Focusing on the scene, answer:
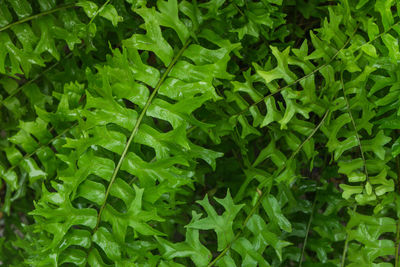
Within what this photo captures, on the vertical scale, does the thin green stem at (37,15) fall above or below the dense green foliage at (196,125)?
above

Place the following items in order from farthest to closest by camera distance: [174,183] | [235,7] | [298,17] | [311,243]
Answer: [298,17], [311,243], [235,7], [174,183]

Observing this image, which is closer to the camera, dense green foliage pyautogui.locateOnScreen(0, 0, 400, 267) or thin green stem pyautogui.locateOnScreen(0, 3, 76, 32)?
dense green foliage pyautogui.locateOnScreen(0, 0, 400, 267)

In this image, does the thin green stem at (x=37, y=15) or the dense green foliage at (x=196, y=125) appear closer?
the dense green foliage at (x=196, y=125)

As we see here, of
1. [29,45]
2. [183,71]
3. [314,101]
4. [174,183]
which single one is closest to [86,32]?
[29,45]

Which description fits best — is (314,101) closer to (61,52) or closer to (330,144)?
(330,144)

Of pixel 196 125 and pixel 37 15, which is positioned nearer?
pixel 196 125

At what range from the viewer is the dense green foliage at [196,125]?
31.9 inches

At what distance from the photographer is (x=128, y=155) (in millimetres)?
814

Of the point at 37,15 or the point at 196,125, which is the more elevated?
the point at 37,15

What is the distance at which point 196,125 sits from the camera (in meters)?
0.83

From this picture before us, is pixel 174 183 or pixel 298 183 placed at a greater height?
pixel 174 183

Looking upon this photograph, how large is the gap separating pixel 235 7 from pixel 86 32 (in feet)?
1.07

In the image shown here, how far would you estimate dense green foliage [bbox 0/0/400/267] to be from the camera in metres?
0.81

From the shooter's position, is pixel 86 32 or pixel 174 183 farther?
pixel 86 32
